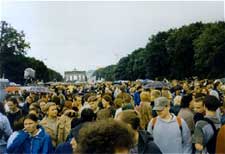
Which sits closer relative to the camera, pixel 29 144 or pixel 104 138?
pixel 104 138

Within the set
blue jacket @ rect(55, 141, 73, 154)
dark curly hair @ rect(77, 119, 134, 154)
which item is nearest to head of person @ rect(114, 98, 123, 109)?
blue jacket @ rect(55, 141, 73, 154)

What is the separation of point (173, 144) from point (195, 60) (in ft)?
254

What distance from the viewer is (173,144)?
716 cm

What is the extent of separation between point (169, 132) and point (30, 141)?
1.71m

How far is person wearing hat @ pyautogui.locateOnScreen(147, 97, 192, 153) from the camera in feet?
23.4

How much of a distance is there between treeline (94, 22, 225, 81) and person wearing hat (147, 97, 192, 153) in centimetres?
5696

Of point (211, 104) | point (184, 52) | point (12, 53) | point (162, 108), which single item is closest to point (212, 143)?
point (211, 104)

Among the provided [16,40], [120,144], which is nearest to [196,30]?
[16,40]

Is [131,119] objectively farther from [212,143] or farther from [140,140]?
[212,143]

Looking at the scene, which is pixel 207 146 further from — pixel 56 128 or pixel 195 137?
pixel 56 128

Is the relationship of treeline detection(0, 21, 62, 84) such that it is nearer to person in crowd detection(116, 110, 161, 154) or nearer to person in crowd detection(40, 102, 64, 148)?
person in crowd detection(40, 102, 64, 148)

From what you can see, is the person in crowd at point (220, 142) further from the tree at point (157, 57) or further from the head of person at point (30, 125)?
the tree at point (157, 57)

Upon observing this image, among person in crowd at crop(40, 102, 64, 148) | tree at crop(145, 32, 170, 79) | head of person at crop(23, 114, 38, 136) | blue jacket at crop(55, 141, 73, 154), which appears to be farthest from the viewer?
tree at crop(145, 32, 170, 79)

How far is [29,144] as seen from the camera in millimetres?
6988
